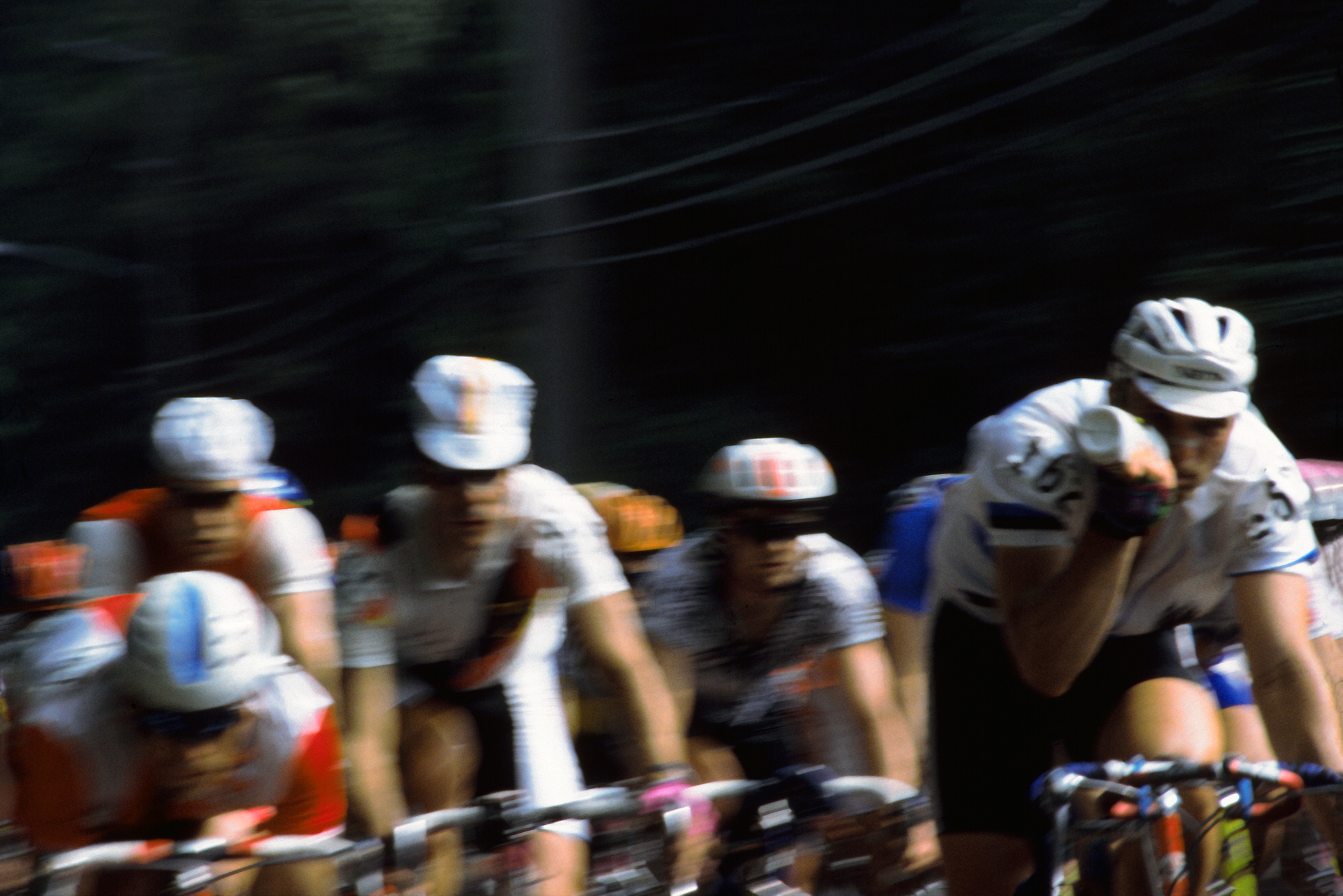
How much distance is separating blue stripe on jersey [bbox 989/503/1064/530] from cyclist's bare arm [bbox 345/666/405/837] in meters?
1.57

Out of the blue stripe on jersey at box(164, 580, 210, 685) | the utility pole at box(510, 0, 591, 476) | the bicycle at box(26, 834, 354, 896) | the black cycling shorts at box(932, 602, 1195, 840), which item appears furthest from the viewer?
the utility pole at box(510, 0, 591, 476)

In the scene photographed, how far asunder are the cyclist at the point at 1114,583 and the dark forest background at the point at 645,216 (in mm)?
2774

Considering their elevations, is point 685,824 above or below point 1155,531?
below

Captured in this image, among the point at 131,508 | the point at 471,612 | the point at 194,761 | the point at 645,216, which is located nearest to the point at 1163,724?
the point at 471,612

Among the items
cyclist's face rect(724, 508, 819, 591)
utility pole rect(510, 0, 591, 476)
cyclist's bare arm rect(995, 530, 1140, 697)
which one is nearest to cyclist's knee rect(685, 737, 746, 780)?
cyclist's face rect(724, 508, 819, 591)

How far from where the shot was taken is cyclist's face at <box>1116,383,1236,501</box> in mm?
3186

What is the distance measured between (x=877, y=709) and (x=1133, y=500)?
135 cm

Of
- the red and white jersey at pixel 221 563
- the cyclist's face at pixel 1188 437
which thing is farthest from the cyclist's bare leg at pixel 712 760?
the cyclist's face at pixel 1188 437

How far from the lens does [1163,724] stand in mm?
3365

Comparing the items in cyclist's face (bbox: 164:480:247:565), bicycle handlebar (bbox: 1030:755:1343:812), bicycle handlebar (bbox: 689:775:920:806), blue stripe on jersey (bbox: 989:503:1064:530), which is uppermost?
cyclist's face (bbox: 164:480:247:565)

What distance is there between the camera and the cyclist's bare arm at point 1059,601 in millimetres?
2965

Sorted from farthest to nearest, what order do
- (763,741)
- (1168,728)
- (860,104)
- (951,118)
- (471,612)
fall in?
1. (860,104)
2. (951,118)
3. (763,741)
4. (471,612)
5. (1168,728)

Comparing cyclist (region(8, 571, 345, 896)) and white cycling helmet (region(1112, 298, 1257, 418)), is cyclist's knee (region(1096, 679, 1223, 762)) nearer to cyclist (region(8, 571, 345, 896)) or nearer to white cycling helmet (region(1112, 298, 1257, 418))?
white cycling helmet (region(1112, 298, 1257, 418))

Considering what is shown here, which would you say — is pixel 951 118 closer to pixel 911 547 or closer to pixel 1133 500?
pixel 911 547
